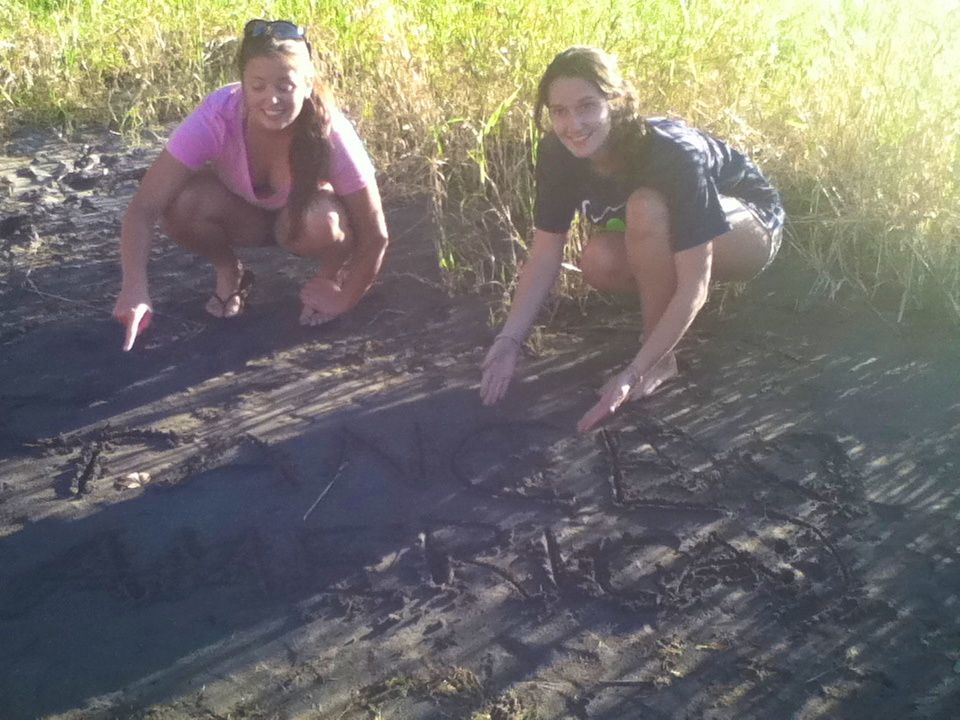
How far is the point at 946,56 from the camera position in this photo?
3.42m

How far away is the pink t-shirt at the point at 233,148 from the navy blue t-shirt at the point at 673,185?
0.61 m

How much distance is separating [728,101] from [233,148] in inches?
78.1

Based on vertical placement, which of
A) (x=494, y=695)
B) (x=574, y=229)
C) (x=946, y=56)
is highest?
(x=946, y=56)

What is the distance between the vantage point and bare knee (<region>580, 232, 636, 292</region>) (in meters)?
2.82

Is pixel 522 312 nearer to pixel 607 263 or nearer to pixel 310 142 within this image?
pixel 607 263

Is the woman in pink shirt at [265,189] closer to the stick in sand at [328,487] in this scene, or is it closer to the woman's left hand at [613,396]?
the stick in sand at [328,487]

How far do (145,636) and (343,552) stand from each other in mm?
467

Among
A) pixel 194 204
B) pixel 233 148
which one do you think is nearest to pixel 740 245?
pixel 233 148

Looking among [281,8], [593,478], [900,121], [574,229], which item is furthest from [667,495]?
[281,8]

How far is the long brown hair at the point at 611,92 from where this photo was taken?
7.70 feet

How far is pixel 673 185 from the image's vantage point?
97.3 inches

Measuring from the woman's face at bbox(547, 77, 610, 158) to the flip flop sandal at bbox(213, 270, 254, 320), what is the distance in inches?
51.7

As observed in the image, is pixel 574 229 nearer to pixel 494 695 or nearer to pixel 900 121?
pixel 900 121

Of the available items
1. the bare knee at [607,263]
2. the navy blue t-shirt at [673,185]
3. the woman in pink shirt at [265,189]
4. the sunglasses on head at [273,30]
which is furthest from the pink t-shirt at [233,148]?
the bare knee at [607,263]
